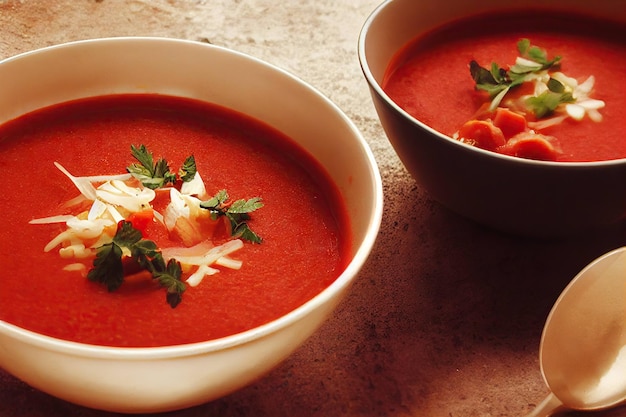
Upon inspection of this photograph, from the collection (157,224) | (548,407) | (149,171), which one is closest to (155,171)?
(149,171)

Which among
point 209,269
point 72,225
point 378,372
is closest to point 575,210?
point 378,372

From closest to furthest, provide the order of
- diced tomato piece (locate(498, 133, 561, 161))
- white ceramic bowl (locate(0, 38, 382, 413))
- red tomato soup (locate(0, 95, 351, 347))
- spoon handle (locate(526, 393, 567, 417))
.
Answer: white ceramic bowl (locate(0, 38, 382, 413)) < red tomato soup (locate(0, 95, 351, 347)) < spoon handle (locate(526, 393, 567, 417)) < diced tomato piece (locate(498, 133, 561, 161))

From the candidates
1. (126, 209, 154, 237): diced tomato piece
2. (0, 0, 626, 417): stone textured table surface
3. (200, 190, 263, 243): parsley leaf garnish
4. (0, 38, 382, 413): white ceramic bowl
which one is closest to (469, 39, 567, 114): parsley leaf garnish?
(0, 0, 626, 417): stone textured table surface

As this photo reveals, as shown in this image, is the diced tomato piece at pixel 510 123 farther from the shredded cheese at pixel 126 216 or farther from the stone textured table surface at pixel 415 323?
the shredded cheese at pixel 126 216

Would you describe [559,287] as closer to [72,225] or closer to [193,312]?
[193,312]

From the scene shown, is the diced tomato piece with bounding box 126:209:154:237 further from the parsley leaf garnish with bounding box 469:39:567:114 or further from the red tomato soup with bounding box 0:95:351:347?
the parsley leaf garnish with bounding box 469:39:567:114

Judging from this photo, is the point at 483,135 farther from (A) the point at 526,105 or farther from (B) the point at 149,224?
(B) the point at 149,224
